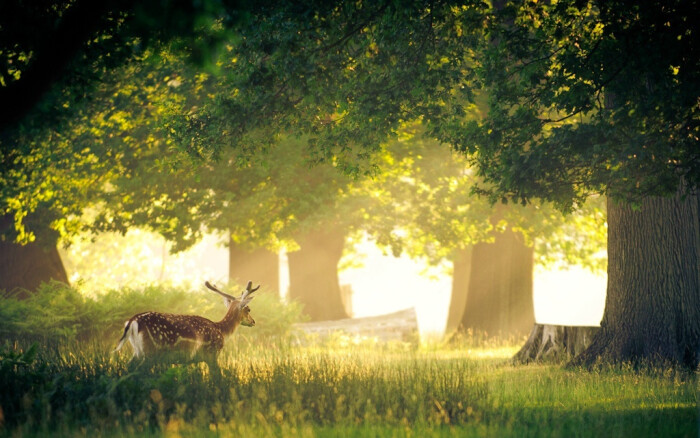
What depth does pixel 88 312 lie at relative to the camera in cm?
1689

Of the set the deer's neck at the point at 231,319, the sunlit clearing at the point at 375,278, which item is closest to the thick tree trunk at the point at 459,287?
the sunlit clearing at the point at 375,278

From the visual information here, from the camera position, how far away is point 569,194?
35.6 ft

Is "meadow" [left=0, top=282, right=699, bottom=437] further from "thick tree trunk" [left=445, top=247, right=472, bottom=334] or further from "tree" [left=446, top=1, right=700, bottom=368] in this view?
"thick tree trunk" [left=445, top=247, right=472, bottom=334]

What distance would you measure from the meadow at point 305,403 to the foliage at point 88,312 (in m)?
6.60

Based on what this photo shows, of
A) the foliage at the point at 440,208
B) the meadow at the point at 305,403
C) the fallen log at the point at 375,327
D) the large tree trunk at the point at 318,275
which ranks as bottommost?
the meadow at the point at 305,403

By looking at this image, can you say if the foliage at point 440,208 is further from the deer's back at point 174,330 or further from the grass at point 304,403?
the grass at point 304,403

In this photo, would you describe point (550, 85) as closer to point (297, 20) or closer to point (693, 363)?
point (297, 20)

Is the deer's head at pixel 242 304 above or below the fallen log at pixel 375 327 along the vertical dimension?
above

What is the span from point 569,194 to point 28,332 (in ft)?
38.0

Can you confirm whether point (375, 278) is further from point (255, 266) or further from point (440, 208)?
point (440, 208)

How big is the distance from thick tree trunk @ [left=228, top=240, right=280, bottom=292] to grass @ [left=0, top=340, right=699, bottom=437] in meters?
14.0

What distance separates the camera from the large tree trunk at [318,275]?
23.8 m

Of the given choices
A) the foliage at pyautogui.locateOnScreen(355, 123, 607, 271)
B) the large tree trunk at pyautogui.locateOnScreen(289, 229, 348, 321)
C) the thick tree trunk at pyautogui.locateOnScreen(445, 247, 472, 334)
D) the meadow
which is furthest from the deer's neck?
the thick tree trunk at pyautogui.locateOnScreen(445, 247, 472, 334)

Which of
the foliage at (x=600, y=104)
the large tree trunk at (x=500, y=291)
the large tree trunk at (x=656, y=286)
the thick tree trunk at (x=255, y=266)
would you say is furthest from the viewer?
the thick tree trunk at (x=255, y=266)
